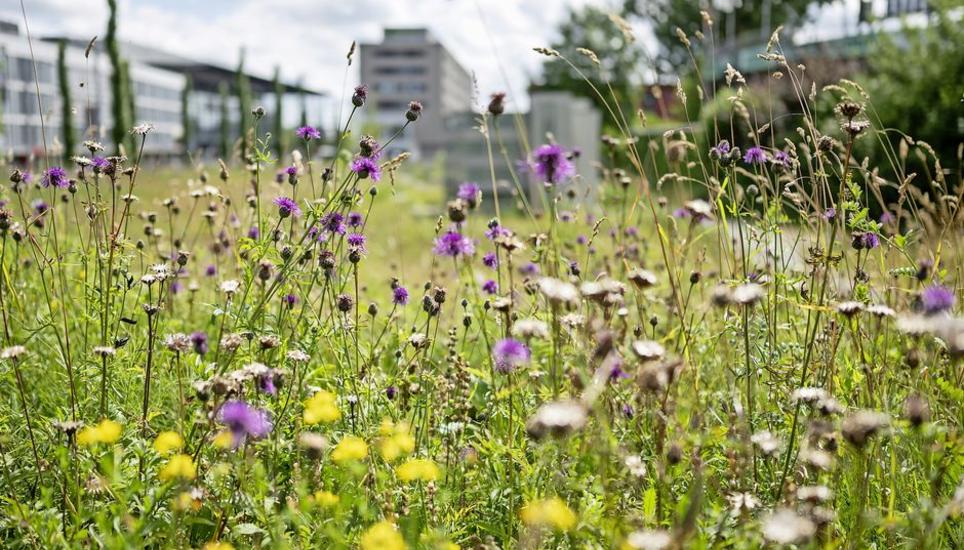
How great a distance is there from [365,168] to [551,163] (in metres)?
0.55

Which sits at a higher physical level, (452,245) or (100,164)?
(100,164)

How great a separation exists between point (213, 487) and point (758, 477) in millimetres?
1221

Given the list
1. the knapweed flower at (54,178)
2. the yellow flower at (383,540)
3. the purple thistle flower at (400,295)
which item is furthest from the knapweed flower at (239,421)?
the knapweed flower at (54,178)

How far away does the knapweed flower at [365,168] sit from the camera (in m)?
2.17

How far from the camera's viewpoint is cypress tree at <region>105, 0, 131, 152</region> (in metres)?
23.5

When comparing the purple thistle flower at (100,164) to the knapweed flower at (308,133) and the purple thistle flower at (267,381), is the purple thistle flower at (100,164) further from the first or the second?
the purple thistle flower at (267,381)

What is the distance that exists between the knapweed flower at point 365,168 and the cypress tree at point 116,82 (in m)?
23.5

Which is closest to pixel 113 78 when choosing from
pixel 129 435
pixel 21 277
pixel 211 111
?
pixel 21 277

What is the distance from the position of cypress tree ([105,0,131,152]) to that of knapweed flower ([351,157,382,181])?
2351 cm

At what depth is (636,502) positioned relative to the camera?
1767 mm

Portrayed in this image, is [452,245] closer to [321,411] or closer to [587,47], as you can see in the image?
[321,411]

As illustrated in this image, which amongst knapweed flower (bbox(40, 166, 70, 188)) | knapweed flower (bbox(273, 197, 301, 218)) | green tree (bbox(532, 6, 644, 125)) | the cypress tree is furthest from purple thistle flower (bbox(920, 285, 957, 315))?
green tree (bbox(532, 6, 644, 125))

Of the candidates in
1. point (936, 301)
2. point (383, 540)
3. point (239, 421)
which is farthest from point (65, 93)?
point (936, 301)

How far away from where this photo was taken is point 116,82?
82.8 ft
